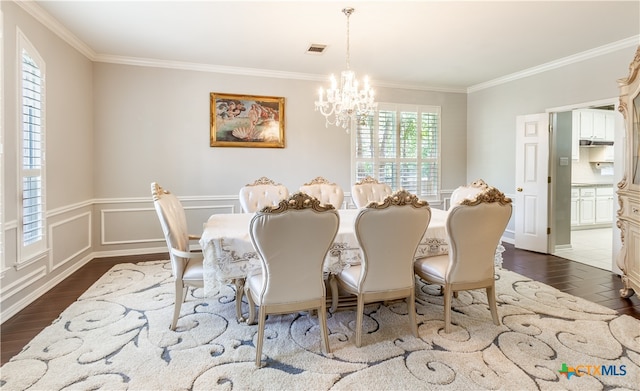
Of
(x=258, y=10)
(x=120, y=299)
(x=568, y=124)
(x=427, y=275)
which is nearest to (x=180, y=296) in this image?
(x=120, y=299)

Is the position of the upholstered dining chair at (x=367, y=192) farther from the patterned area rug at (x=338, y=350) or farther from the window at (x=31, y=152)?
the window at (x=31, y=152)

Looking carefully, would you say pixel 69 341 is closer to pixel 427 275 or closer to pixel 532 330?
pixel 427 275

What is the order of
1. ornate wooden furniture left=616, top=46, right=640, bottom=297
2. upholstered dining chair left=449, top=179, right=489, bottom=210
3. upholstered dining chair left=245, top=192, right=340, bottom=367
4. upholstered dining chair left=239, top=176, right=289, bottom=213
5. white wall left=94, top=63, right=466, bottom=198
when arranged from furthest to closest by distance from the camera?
white wall left=94, top=63, right=466, bottom=198, upholstered dining chair left=239, top=176, right=289, bottom=213, upholstered dining chair left=449, top=179, right=489, bottom=210, ornate wooden furniture left=616, top=46, right=640, bottom=297, upholstered dining chair left=245, top=192, right=340, bottom=367

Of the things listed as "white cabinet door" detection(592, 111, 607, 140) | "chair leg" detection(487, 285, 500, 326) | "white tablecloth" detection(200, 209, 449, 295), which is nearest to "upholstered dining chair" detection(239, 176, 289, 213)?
"white tablecloth" detection(200, 209, 449, 295)

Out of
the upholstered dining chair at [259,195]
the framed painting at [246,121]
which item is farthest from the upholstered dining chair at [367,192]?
the framed painting at [246,121]

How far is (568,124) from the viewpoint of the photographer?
4.95 m

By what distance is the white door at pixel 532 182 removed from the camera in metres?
4.79

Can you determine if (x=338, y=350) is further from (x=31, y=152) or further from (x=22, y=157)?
(x=31, y=152)

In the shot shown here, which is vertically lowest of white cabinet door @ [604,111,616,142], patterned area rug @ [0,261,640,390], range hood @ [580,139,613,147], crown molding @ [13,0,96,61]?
patterned area rug @ [0,261,640,390]

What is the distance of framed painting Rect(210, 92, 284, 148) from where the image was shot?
191 inches

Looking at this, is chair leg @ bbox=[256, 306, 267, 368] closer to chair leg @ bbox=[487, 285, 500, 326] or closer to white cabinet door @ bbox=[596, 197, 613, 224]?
chair leg @ bbox=[487, 285, 500, 326]

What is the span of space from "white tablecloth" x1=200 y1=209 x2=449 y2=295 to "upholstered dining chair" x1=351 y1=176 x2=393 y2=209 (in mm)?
1230

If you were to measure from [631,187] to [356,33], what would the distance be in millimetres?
2995

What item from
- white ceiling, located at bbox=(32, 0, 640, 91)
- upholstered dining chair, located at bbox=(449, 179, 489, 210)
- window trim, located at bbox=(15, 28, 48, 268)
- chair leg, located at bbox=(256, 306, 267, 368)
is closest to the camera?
chair leg, located at bbox=(256, 306, 267, 368)
